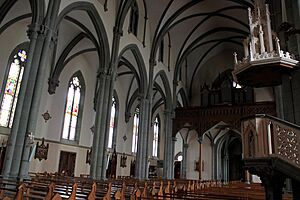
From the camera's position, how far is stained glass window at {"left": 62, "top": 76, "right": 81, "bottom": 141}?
68.4 feet

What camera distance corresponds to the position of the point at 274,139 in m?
6.25

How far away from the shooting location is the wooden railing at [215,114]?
2045 cm

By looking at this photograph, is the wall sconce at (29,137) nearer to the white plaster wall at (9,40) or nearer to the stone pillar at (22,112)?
the stone pillar at (22,112)

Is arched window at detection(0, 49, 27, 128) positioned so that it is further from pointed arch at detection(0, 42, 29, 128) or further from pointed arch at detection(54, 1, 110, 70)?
pointed arch at detection(54, 1, 110, 70)

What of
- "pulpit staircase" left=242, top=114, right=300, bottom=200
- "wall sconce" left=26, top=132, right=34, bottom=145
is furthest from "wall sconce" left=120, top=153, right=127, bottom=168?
"pulpit staircase" left=242, top=114, right=300, bottom=200

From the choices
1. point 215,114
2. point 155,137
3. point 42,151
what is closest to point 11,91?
point 42,151

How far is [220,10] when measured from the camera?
22.1 m

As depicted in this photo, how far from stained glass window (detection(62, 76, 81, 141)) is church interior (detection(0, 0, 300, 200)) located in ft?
0.30

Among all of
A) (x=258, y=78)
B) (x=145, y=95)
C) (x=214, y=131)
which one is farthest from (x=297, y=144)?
(x=214, y=131)

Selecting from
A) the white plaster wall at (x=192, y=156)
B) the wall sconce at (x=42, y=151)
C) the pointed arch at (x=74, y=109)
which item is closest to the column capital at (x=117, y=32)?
the pointed arch at (x=74, y=109)

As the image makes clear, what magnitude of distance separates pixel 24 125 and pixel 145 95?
34.6 ft

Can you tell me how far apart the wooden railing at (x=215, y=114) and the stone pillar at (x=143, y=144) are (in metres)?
5.55

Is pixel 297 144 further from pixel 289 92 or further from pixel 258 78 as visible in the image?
pixel 258 78

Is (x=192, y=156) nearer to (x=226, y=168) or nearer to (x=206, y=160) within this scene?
(x=206, y=160)
